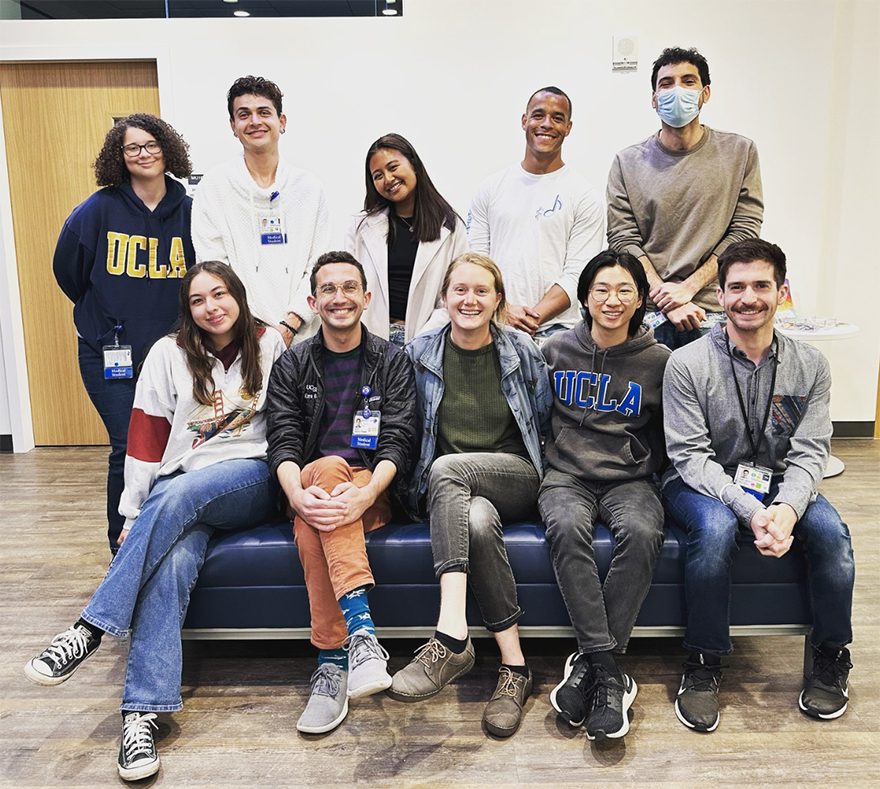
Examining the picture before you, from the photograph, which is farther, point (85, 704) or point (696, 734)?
point (85, 704)

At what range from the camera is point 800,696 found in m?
2.32

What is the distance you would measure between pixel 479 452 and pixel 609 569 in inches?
20.9

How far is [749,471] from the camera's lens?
7.82ft

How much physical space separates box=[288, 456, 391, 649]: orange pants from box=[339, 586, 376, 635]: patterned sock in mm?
19

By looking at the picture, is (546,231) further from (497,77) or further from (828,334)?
(828,334)

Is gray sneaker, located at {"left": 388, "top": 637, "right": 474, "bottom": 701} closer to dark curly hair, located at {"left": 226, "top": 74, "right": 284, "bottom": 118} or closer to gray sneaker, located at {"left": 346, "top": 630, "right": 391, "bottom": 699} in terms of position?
gray sneaker, located at {"left": 346, "top": 630, "right": 391, "bottom": 699}

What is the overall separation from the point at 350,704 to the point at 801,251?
395cm

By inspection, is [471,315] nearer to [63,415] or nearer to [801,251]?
[801,251]

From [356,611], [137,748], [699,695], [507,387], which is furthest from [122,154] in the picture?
[699,695]

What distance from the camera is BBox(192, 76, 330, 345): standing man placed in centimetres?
292

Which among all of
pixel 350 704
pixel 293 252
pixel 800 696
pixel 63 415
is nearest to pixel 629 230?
pixel 293 252

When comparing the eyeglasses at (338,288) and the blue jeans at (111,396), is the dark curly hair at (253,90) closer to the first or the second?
the eyeglasses at (338,288)

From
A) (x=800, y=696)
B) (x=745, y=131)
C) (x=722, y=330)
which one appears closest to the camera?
(x=800, y=696)

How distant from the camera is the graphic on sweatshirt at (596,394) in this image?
8.26 ft
